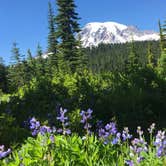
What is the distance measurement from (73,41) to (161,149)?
40.8 m

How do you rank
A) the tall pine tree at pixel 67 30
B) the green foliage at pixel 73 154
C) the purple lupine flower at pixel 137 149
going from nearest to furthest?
the purple lupine flower at pixel 137 149, the green foliage at pixel 73 154, the tall pine tree at pixel 67 30

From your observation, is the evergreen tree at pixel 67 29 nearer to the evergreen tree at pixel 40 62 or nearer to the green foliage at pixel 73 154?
the evergreen tree at pixel 40 62

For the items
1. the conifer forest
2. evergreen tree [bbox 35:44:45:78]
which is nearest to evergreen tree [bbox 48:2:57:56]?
evergreen tree [bbox 35:44:45:78]

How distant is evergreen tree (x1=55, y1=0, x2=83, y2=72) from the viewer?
142ft

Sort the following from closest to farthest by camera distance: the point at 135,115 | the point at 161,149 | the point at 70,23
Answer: the point at 161,149
the point at 135,115
the point at 70,23

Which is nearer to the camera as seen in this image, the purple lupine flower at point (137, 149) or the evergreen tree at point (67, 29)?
the purple lupine flower at point (137, 149)

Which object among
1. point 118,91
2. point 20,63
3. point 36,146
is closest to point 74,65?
point 20,63

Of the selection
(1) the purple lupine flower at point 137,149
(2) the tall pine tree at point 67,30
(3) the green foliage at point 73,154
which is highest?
(2) the tall pine tree at point 67,30

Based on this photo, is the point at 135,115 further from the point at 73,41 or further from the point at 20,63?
the point at 20,63

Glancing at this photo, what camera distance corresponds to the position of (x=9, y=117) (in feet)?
26.2

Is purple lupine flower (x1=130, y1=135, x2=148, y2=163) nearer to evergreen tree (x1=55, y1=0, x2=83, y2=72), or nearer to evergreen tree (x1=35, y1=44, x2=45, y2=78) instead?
evergreen tree (x1=55, y1=0, x2=83, y2=72)

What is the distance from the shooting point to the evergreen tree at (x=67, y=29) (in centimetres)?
4328

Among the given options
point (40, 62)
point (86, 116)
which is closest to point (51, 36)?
point (40, 62)

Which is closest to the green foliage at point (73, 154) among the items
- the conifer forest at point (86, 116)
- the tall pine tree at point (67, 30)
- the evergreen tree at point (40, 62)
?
the conifer forest at point (86, 116)
